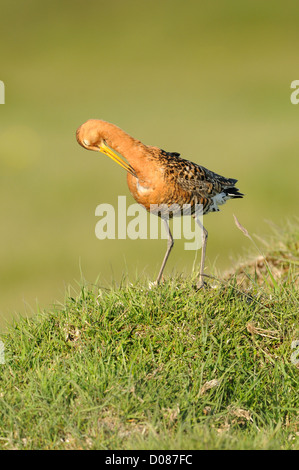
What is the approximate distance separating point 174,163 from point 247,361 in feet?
5.33

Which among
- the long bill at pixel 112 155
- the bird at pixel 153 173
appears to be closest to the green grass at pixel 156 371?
the bird at pixel 153 173

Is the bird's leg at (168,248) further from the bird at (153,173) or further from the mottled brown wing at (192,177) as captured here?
the mottled brown wing at (192,177)

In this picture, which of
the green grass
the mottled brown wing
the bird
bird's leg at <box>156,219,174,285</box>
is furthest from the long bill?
the green grass

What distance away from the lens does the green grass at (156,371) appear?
3.74 metres

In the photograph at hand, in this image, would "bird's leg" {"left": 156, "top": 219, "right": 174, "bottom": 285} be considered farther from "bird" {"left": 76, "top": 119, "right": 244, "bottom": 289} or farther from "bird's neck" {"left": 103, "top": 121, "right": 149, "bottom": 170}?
"bird's neck" {"left": 103, "top": 121, "right": 149, "bottom": 170}

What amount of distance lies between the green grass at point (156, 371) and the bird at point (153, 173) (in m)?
0.39

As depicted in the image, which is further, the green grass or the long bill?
the long bill

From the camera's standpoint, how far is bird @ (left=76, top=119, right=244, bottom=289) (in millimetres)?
4625

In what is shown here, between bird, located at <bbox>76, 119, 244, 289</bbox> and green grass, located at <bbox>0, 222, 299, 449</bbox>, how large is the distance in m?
0.39

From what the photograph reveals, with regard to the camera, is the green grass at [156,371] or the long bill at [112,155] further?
the long bill at [112,155]

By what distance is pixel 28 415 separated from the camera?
12.8 feet

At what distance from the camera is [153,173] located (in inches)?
191

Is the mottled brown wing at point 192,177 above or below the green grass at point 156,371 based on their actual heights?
above
